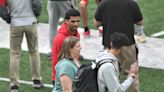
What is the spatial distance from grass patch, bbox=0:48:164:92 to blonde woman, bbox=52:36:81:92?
2972 millimetres

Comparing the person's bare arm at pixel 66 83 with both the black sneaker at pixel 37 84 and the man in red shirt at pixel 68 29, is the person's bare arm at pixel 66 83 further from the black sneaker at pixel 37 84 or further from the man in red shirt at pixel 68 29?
the black sneaker at pixel 37 84

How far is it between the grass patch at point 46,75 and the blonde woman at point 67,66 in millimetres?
2972

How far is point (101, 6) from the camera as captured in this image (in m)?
7.90

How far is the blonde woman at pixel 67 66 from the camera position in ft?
20.8

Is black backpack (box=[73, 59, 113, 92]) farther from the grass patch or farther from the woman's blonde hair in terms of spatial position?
the grass patch

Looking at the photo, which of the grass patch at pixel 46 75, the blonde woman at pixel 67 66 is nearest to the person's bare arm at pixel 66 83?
the blonde woman at pixel 67 66

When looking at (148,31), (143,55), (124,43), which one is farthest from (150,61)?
(124,43)

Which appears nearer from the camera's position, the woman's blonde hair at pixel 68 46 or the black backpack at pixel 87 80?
→ the black backpack at pixel 87 80

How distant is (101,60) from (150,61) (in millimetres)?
4893

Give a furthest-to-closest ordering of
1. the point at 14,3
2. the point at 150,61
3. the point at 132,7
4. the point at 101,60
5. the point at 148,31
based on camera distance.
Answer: the point at 148,31
the point at 150,61
the point at 14,3
the point at 132,7
the point at 101,60

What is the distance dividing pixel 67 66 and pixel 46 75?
148 inches

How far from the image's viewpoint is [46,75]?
1010cm

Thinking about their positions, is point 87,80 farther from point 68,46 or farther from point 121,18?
point 121,18

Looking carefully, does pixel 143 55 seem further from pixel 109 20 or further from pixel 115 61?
pixel 115 61
